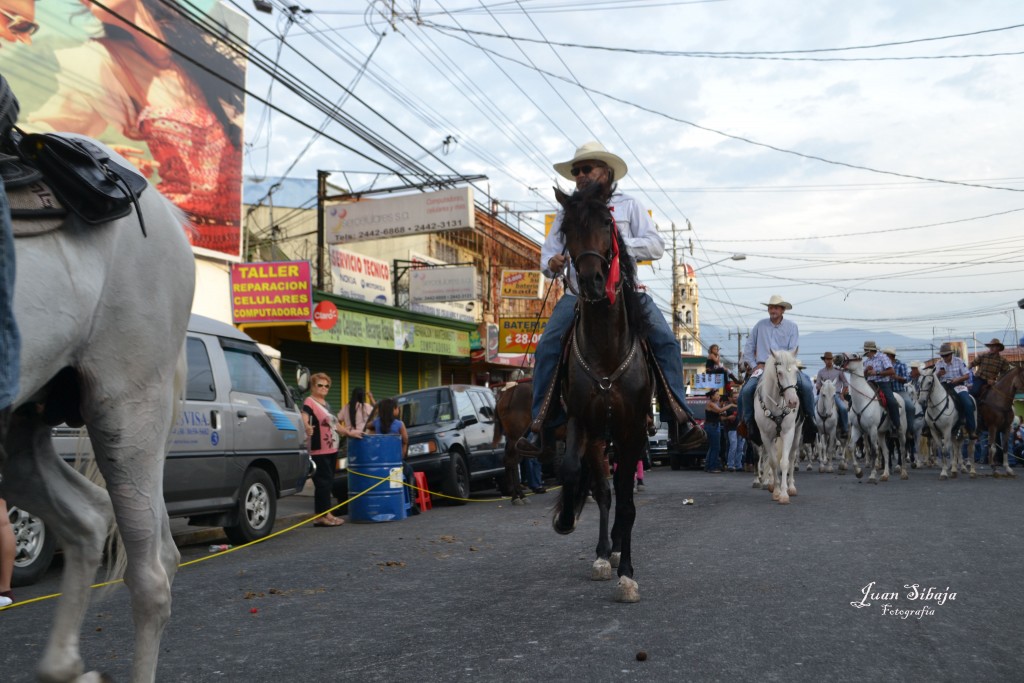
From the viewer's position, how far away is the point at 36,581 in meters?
7.46

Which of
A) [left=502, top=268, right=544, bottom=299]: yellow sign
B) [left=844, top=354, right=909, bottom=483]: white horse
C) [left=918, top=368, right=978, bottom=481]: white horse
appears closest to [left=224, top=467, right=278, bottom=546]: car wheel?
[left=844, top=354, right=909, bottom=483]: white horse

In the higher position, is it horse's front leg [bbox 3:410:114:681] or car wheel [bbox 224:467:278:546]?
horse's front leg [bbox 3:410:114:681]

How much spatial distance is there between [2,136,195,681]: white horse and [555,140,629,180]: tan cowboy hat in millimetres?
4028

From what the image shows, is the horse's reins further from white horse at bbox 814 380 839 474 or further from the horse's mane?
white horse at bbox 814 380 839 474

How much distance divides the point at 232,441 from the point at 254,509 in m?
0.98

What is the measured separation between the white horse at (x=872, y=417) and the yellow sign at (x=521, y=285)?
557 inches

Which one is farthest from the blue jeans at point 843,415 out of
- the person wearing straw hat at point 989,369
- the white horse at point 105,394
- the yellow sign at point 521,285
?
the white horse at point 105,394

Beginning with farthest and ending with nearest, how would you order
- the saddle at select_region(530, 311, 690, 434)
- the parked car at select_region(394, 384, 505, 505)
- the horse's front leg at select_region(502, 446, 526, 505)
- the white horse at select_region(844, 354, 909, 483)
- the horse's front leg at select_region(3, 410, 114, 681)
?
the white horse at select_region(844, 354, 909, 483)
the parked car at select_region(394, 384, 505, 505)
the horse's front leg at select_region(502, 446, 526, 505)
the saddle at select_region(530, 311, 690, 434)
the horse's front leg at select_region(3, 410, 114, 681)

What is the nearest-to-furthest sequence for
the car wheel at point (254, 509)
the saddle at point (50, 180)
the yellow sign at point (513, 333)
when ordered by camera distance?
the saddle at point (50, 180), the car wheel at point (254, 509), the yellow sign at point (513, 333)

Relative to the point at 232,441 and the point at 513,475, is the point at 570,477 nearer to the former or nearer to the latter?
the point at 232,441

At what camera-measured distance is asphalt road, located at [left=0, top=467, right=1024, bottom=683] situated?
4277 mm

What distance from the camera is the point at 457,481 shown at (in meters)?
14.3

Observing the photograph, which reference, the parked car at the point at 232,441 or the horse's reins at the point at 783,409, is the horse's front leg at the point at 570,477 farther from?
the horse's reins at the point at 783,409

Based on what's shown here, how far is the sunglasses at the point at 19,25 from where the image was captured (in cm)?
1494
